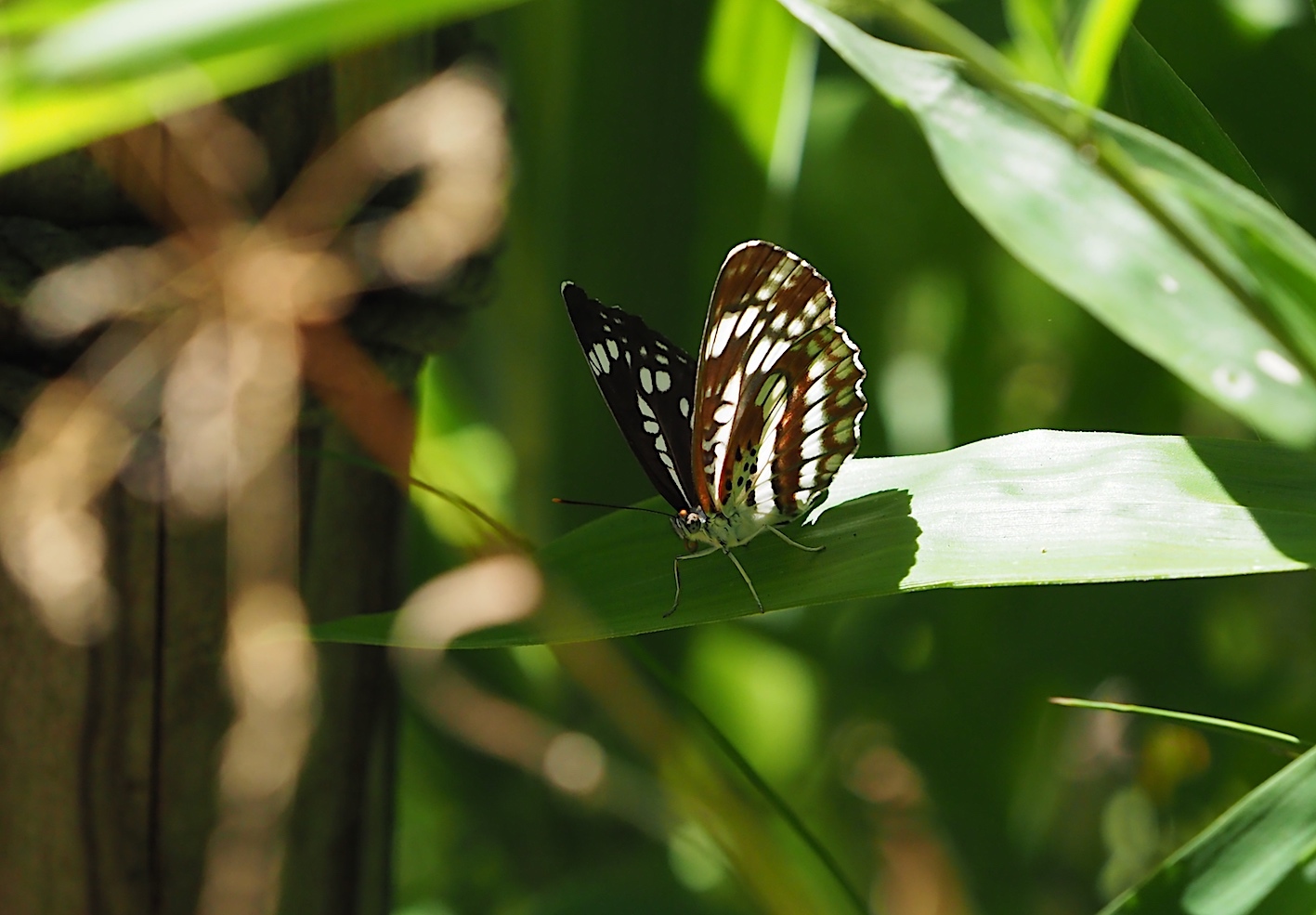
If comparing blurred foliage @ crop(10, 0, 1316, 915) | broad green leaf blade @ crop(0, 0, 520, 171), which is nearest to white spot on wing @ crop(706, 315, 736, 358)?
blurred foliage @ crop(10, 0, 1316, 915)

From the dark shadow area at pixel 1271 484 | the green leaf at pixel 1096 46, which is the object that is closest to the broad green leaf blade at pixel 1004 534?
the dark shadow area at pixel 1271 484

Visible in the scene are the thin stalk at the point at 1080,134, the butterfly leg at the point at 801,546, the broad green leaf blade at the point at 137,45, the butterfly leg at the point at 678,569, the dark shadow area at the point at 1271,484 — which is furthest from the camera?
the butterfly leg at the point at 801,546

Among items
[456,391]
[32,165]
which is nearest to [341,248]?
[32,165]

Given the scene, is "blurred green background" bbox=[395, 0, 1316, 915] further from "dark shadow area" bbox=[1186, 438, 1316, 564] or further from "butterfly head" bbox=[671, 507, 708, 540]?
"dark shadow area" bbox=[1186, 438, 1316, 564]

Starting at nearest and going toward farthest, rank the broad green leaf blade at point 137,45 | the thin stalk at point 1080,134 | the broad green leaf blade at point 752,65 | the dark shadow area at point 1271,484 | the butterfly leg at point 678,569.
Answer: the broad green leaf blade at point 137,45 < the thin stalk at point 1080,134 < the dark shadow area at point 1271,484 < the butterfly leg at point 678,569 < the broad green leaf blade at point 752,65

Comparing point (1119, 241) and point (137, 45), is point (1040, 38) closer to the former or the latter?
point (1119, 241)

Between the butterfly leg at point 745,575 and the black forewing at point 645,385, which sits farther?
the black forewing at point 645,385

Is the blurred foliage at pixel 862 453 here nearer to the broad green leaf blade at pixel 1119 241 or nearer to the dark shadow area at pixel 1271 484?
the dark shadow area at pixel 1271 484
